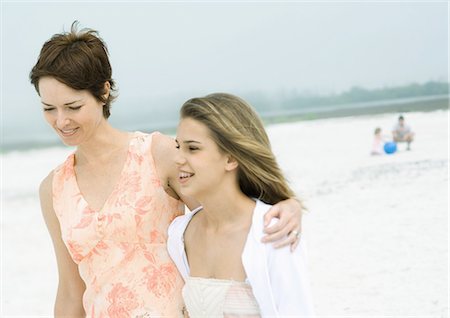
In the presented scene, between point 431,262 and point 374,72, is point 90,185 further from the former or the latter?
point 374,72

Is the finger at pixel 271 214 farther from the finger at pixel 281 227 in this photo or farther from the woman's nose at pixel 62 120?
the woman's nose at pixel 62 120

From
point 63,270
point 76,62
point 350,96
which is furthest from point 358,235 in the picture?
point 350,96

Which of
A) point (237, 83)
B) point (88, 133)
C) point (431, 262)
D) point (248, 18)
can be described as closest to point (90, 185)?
point (88, 133)

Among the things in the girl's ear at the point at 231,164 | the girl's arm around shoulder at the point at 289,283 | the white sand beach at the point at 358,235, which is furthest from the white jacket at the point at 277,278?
the white sand beach at the point at 358,235

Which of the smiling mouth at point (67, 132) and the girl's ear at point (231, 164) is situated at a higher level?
the smiling mouth at point (67, 132)

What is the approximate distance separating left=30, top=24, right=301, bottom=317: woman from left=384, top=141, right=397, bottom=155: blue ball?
14507mm

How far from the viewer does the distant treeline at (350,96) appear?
42.9 m

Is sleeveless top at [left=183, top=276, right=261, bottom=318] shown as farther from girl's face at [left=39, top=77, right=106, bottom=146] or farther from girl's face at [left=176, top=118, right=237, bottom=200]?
girl's face at [left=39, top=77, right=106, bottom=146]

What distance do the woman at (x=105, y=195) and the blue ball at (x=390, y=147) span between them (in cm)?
1451

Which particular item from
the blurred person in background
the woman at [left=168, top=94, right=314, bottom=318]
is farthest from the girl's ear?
the blurred person in background

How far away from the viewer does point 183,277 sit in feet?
8.79

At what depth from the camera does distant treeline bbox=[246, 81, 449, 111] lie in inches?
1690

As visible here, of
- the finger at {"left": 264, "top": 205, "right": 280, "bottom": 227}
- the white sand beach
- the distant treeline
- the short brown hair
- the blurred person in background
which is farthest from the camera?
the distant treeline

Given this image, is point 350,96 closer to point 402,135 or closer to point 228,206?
point 402,135
